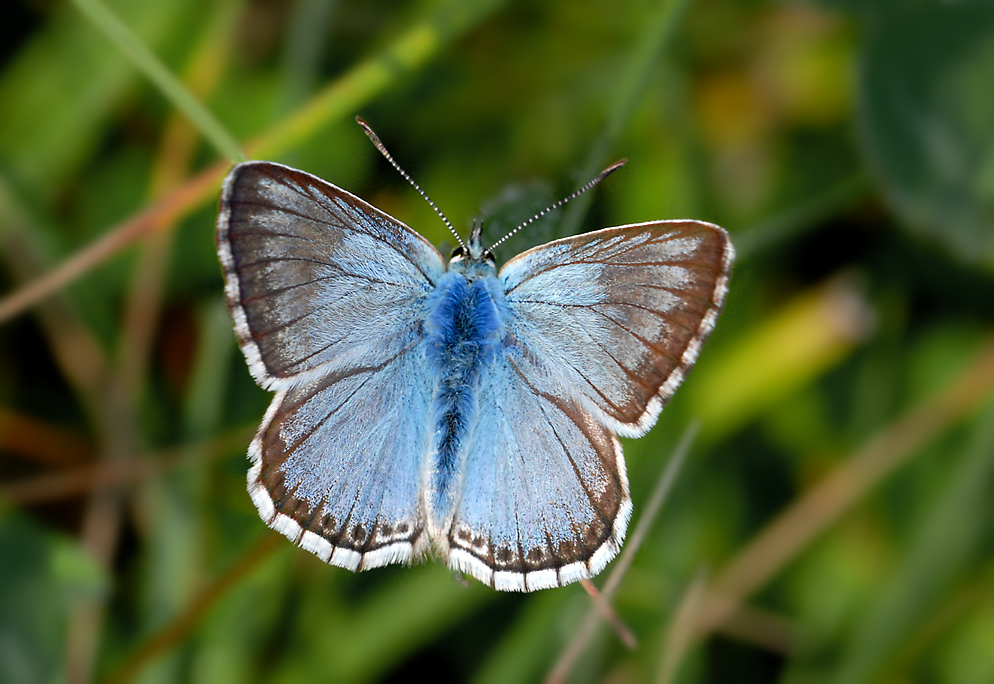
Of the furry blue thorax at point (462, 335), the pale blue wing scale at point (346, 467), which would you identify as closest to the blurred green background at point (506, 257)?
the furry blue thorax at point (462, 335)

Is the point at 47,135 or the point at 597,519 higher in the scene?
the point at 47,135

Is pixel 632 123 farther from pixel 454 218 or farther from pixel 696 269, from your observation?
pixel 696 269

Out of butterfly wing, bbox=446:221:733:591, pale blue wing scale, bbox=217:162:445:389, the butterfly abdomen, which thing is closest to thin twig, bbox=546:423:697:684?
butterfly wing, bbox=446:221:733:591

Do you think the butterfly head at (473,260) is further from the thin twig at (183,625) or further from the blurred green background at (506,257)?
the thin twig at (183,625)

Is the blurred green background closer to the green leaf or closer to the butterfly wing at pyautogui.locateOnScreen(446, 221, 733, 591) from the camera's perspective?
the green leaf

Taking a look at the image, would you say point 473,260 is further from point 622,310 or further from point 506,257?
point 622,310

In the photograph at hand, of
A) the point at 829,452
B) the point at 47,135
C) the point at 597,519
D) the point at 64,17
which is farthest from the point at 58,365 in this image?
the point at 829,452

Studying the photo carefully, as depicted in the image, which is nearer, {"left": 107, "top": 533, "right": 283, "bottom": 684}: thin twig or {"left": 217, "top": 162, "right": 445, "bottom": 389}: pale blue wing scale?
{"left": 217, "top": 162, "right": 445, "bottom": 389}: pale blue wing scale
